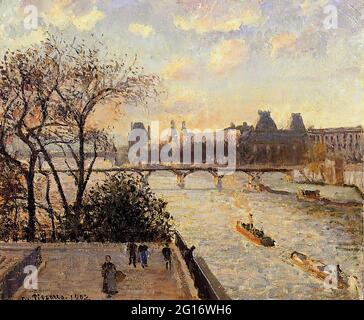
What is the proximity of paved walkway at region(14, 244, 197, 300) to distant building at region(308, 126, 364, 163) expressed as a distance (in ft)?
7.05

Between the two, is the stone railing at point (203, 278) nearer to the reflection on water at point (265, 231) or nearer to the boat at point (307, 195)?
the reflection on water at point (265, 231)

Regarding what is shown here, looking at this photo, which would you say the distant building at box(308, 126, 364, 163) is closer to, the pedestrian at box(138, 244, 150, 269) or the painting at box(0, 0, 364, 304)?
the painting at box(0, 0, 364, 304)

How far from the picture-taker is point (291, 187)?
299 inches

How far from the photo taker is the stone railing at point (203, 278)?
22.1 feet

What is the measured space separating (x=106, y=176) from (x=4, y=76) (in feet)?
5.47

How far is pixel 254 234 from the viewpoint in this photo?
7508 millimetres

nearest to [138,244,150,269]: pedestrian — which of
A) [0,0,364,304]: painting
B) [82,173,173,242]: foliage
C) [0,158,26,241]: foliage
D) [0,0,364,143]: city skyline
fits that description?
[0,0,364,304]: painting

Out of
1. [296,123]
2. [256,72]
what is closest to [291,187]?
[296,123]

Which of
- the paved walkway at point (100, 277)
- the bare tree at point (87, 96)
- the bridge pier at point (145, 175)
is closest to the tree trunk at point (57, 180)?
the bare tree at point (87, 96)

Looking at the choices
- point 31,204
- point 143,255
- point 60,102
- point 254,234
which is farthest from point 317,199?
point 31,204

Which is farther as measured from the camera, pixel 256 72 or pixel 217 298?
pixel 256 72

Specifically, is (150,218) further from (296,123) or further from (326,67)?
(326,67)

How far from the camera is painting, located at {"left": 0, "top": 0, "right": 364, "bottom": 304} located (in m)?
7.39
